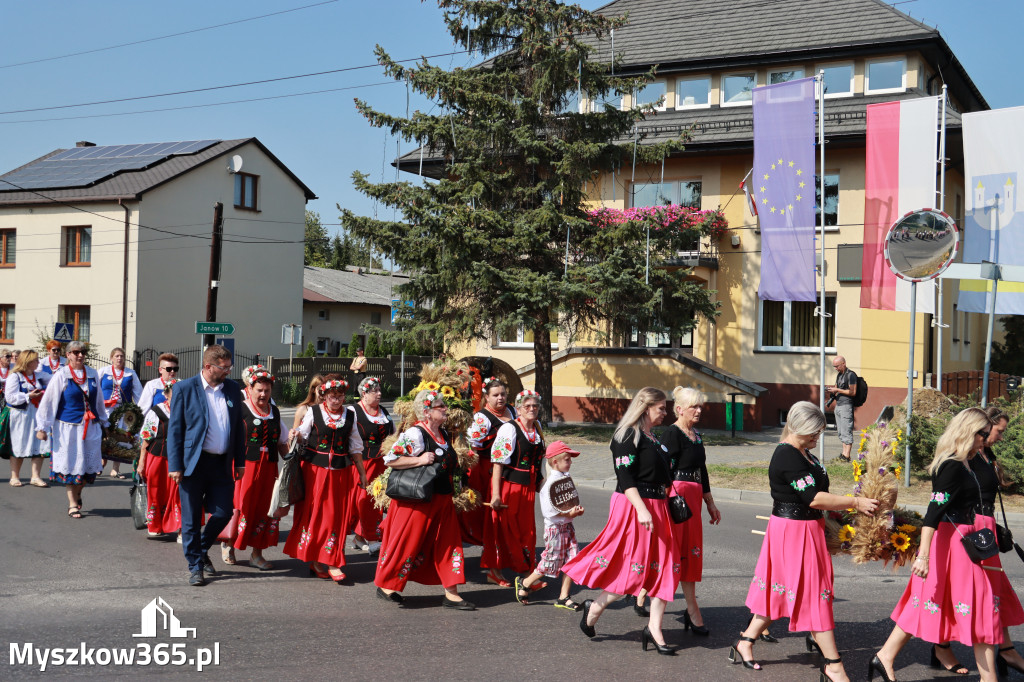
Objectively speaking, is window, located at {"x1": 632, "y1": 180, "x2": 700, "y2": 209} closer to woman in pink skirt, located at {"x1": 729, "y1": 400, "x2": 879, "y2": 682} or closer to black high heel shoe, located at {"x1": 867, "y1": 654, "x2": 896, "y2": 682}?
woman in pink skirt, located at {"x1": 729, "y1": 400, "x2": 879, "y2": 682}

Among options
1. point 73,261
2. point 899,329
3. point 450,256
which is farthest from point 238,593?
point 73,261

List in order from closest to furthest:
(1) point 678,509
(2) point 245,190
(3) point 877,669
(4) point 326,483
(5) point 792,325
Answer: (3) point 877,669 < (1) point 678,509 < (4) point 326,483 < (5) point 792,325 < (2) point 245,190

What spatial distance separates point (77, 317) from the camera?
35094 mm

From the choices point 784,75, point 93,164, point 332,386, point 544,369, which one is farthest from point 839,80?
point 93,164

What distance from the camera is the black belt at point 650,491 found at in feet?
19.6

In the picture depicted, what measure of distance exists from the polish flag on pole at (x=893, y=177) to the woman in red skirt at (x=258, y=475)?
12339 millimetres

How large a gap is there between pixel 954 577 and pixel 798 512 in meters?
0.91

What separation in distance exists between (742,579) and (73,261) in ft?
111

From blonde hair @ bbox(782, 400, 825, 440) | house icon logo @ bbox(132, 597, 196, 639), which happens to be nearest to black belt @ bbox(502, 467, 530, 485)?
blonde hair @ bbox(782, 400, 825, 440)

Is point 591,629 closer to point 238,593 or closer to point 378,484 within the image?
point 378,484

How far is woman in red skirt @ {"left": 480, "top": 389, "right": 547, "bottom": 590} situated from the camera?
24.0ft

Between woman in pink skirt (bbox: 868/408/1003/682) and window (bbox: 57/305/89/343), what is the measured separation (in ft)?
113

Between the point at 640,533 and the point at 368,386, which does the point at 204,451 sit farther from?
the point at 640,533

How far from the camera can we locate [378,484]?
7348mm
